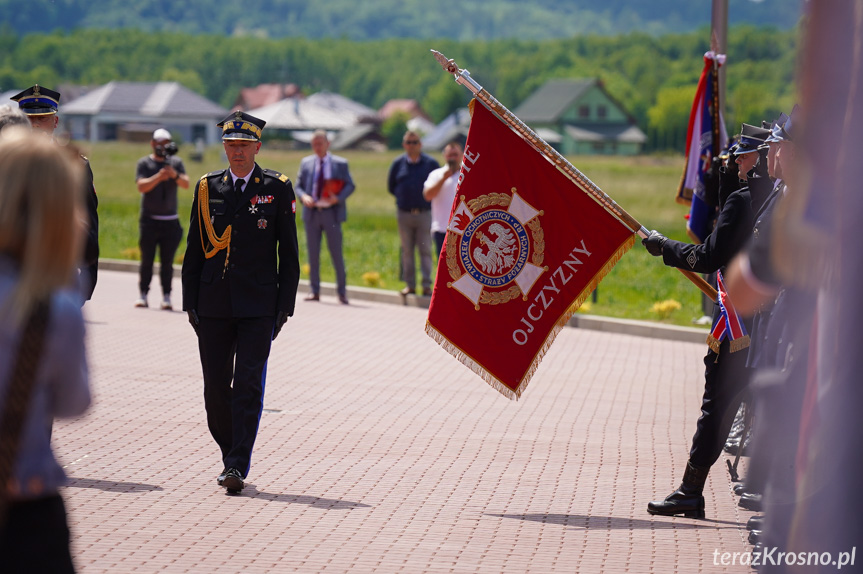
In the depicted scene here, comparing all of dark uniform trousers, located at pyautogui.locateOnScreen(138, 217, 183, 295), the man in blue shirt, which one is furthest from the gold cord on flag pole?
the man in blue shirt

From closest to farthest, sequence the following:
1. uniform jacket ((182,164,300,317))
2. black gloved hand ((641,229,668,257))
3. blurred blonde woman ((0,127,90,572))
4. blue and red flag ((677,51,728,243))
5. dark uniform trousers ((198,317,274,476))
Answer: blurred blonde woman ((0,127,90,572)), black gloved hand ((641,229,668,257)), dark uniform trousers ((198,317,274,476)), uniform jacket ((182,164,300,317)), blue and red flag ((677,51,728,243))

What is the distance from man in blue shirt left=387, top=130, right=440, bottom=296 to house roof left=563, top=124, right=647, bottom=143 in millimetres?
155323

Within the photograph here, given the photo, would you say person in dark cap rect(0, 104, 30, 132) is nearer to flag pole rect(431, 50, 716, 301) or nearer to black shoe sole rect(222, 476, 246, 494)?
black shoe sole rect(222, 476, 246, 494)

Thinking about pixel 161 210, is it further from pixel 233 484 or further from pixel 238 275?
pixel 233 484

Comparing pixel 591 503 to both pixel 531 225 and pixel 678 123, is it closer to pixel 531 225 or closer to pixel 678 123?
pixel 531 225

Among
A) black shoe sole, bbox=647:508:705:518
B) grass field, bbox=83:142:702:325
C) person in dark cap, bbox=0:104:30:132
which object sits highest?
person in dark cap, bbox=0:104:30:132

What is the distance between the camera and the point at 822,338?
4039mm

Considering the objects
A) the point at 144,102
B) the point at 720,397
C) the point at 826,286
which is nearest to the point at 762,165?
the point at 720,397

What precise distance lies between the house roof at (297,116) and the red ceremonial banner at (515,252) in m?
134

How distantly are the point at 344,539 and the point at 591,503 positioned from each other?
167 centimetres

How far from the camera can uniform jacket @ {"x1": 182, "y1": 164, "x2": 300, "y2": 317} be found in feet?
24.6

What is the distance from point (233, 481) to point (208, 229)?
1.50 metres

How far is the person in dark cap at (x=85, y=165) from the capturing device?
672 centimetres

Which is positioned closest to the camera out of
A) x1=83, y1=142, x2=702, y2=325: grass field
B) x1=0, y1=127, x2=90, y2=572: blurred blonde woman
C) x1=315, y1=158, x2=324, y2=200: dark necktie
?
x1=0, y1=127, x2=90, y2=572: blurred blonde woman
